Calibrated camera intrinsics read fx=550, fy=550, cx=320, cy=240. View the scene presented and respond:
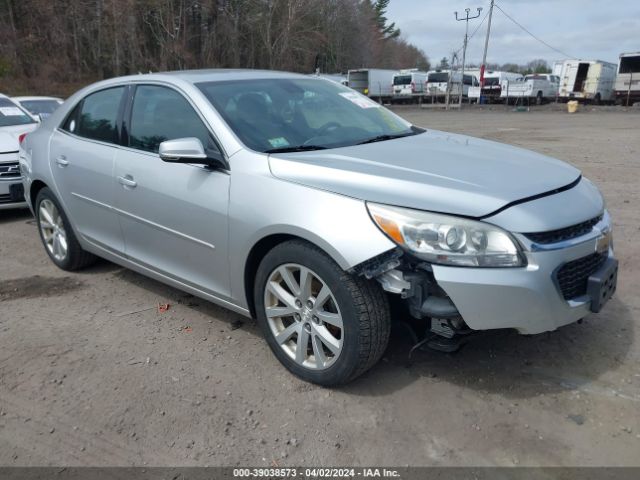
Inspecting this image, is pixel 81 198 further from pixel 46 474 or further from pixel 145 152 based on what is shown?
pixel 46 474

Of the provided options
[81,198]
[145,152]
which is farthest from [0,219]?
[145,152]

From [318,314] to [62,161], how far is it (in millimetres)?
2770

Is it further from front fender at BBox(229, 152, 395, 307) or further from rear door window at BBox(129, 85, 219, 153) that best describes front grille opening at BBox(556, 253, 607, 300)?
rear door window at BBox(129, 85, 219, 153)

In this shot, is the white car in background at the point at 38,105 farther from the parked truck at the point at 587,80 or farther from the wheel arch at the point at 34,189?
the parked truck at the point at 587,80

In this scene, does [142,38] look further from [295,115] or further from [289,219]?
[289,219]

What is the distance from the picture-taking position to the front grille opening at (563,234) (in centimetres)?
253

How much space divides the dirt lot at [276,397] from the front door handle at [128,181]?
960 mm

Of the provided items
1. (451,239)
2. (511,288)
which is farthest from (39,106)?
(511,288)

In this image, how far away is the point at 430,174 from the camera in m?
2.76

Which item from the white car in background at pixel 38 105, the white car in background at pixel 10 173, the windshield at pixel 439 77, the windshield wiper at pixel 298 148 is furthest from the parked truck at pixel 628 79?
the windshield wiper at pixel 298 148

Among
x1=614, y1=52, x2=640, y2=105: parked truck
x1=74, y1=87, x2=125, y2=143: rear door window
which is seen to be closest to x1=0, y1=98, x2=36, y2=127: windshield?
x1=74, y1=87, x2=125, y2=143: rear door window

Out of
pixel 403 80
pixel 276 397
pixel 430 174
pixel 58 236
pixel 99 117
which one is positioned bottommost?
pixel 276 397

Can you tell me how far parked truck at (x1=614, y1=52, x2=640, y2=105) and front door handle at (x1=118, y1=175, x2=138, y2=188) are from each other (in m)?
34.9

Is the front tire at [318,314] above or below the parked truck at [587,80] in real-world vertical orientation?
below
